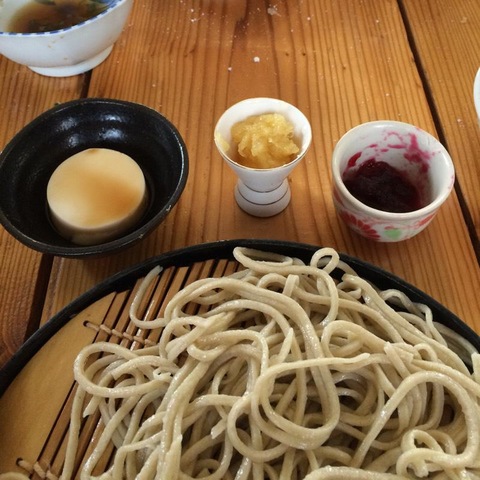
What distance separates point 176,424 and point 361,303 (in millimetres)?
382

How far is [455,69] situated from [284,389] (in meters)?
1.04

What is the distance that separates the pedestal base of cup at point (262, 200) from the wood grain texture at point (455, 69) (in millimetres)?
420

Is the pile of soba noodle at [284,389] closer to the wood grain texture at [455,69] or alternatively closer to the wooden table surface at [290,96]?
the wooden table surface at [290,96]

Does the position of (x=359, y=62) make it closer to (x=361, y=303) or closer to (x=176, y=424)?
(x=361, y=303)

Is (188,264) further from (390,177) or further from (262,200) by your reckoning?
(390,177)

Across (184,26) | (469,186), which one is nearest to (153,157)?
Answer: (184,26)

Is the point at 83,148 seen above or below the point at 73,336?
above

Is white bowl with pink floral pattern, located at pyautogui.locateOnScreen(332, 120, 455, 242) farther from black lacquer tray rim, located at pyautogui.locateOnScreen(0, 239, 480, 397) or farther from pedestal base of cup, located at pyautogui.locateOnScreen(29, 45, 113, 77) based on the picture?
pedestal base of cup, located at pyautogui.locateOnScreen(29, 45, 113, 77)

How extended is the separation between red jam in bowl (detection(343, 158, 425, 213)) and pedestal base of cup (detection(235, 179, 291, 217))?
14 cm

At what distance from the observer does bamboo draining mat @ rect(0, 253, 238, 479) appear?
0.79m

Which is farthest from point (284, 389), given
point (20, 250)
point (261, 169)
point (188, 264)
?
point (20, 250)

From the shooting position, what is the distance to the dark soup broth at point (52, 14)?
1343mm

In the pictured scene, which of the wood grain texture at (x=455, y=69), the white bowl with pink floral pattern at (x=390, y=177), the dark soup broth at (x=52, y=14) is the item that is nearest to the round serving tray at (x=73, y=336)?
the white bowl with pink floral pattern at (x=390, y=177)

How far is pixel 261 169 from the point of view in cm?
99
